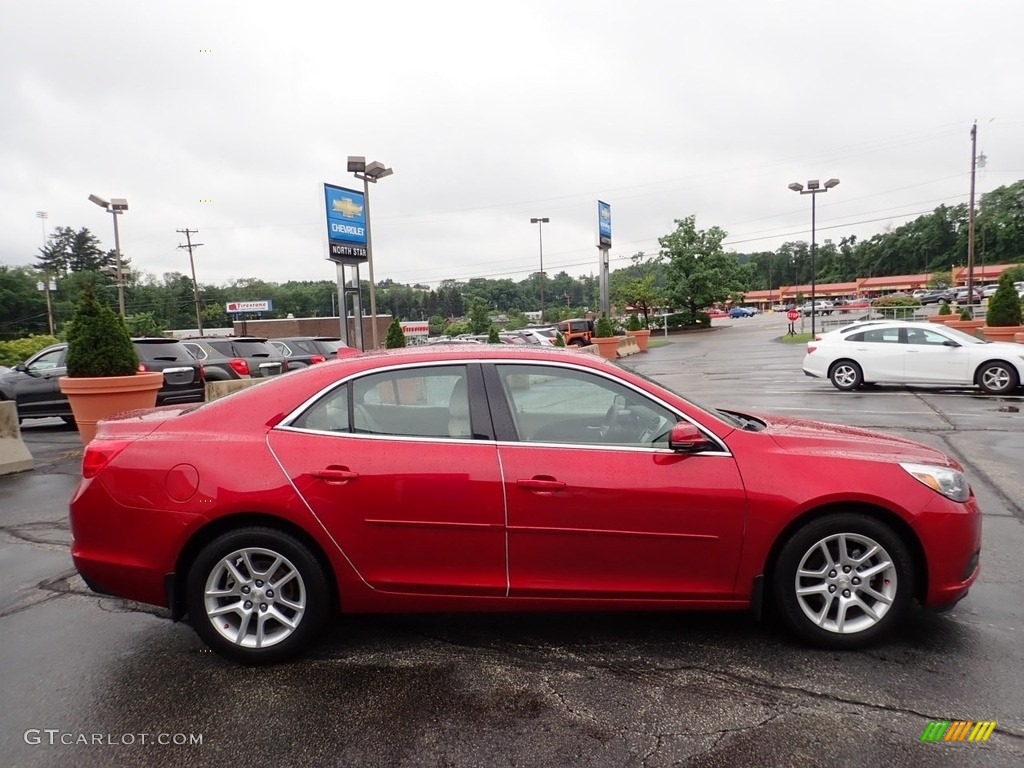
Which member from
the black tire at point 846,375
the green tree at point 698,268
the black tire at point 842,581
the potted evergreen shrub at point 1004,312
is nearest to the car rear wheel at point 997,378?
the black tire at point 846,375

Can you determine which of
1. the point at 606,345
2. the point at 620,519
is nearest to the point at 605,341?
the point at 606,345

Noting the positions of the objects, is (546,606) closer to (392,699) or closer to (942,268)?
(392,699)

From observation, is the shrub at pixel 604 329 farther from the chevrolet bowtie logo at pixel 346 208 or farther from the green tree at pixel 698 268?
the green tree at pixel 698 268

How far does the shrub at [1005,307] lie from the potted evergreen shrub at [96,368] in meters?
21.7

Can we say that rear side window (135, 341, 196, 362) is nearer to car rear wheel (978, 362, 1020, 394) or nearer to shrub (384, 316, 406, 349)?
shrub (384, 316, 406, 349)

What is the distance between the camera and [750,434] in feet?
11.0

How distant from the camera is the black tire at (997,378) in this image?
1252 cm

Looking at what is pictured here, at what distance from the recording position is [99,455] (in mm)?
3336

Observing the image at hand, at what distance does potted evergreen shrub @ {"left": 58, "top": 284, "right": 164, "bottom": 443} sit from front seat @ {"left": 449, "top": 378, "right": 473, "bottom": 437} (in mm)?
6228

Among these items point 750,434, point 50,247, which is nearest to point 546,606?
point 750,434

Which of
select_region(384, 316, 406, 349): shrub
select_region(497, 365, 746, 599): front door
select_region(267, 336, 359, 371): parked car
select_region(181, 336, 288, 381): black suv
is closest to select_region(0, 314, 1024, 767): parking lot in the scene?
select_region(497, 365, 746, 599): front door

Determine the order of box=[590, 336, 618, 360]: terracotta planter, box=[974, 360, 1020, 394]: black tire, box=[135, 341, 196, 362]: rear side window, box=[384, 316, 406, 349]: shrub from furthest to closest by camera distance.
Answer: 1. box=[590, 336, 618, 360]: terracotta planter
2. box=[384, 316, 406, 349]: shrub
3. box=[974, 360, 1020, 394]: black tire
4. box=[135, 341, 196, 362]: rear side window

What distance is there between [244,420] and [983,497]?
237 inches

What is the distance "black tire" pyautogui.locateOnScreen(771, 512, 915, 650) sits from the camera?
10.5 ft
